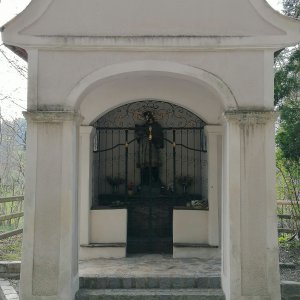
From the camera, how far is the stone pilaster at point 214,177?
8672 millimetres

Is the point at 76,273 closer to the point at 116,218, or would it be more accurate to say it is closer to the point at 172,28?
the point at 116,218

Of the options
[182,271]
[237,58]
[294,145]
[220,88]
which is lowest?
[182,271]

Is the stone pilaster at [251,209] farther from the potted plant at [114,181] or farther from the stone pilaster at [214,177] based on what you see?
the potted plant at [114,181]

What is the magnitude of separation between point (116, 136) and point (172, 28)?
399 centimetres

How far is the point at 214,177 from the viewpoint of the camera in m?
8.88

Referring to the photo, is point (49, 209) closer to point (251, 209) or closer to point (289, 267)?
point (251, 209)

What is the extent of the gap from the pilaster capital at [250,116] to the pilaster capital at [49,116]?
7.64 ft

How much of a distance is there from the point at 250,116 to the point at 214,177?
293 cm

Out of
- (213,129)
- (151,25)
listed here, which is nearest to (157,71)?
(151,25)

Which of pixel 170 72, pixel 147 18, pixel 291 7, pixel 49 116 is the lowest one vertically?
pixel 49 116

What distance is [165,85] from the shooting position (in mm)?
8750

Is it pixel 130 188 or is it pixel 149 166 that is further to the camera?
pixel 130 188

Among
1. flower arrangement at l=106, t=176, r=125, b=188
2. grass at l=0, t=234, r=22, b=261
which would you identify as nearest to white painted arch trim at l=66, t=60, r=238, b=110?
flower arrangement at l=106, t=176, r=125, b=188

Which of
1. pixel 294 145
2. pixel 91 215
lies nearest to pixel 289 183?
pixel 294 145
